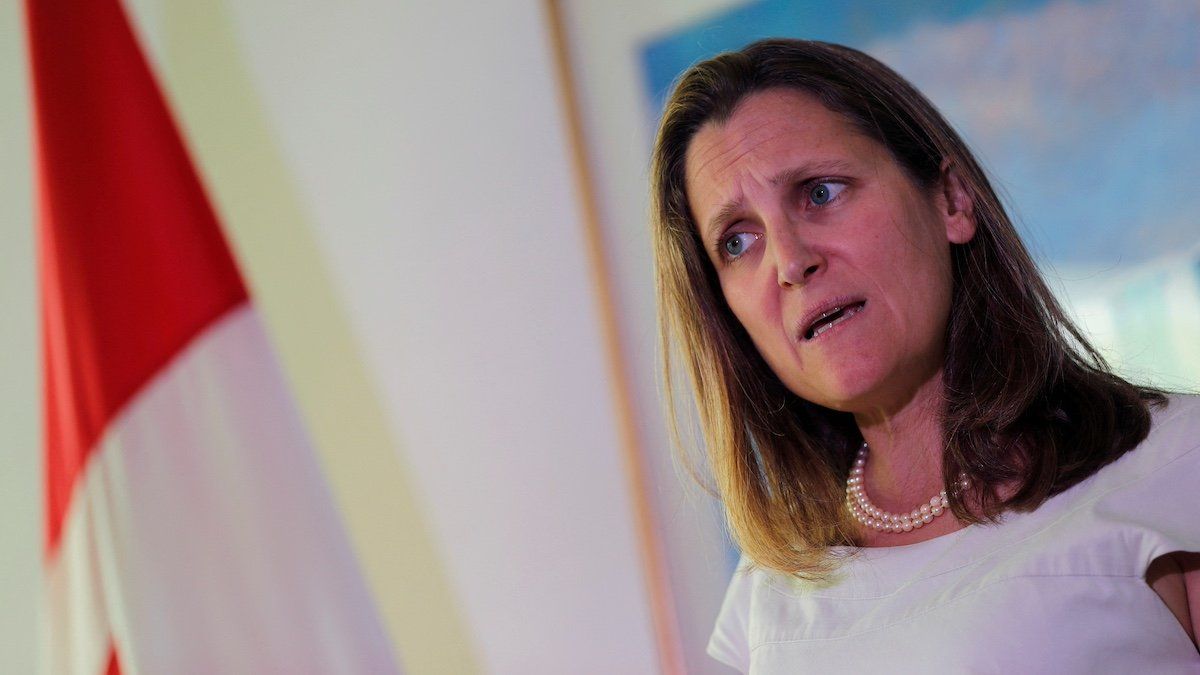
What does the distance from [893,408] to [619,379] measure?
1.98ft

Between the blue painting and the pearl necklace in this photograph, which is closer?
the pearl necklace

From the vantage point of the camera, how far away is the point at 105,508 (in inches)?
52.8

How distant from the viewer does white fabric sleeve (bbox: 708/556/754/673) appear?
1.23 meters

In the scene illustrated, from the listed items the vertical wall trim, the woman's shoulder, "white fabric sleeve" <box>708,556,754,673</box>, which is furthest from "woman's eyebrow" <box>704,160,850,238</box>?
the vertical wall trim

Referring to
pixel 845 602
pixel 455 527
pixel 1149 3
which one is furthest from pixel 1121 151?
pixel 455 527

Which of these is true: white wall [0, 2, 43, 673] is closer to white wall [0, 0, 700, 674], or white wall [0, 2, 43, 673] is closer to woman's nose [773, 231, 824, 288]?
white wall [0, 0, 700, 674]

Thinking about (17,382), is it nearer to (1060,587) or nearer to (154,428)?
(154,428)

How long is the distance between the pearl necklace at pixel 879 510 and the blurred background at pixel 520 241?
38cm

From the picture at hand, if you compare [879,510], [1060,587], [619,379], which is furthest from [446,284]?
[1060,587]

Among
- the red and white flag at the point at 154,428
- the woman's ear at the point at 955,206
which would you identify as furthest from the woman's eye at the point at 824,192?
the red and white flag at the point at 154,428

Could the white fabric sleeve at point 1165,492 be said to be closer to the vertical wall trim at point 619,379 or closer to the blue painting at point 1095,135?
the blue painting at point 1095,135

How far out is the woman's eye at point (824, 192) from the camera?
1.04m

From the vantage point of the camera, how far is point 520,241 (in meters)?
1.70

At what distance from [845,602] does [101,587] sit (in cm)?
95
